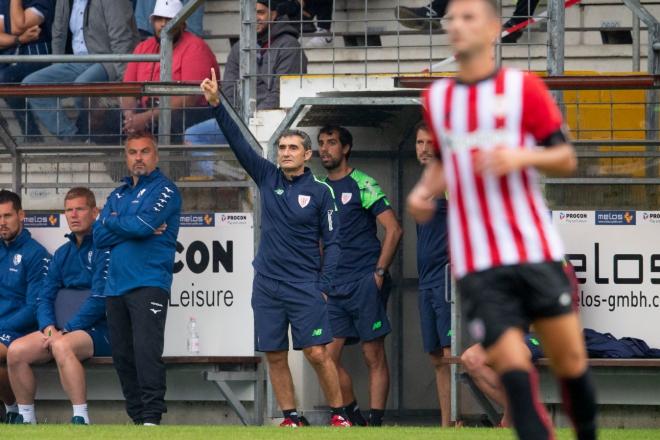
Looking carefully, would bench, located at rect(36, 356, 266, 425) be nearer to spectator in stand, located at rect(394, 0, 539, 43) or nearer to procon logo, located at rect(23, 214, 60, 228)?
procon logo, located at rect(23, 214, 60, 228)

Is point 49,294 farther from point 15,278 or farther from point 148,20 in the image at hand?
point 148,20

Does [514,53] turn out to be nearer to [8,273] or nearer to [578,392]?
[8,273]

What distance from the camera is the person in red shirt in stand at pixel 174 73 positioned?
425 inches

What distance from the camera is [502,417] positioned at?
1008cm

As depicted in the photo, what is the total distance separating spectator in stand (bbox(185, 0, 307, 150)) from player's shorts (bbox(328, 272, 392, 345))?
4.78ft

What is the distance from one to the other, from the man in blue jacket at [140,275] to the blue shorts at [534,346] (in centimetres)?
252

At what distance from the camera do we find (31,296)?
10812mm

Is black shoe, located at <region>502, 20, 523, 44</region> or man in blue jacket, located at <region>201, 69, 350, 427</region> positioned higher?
black shoe, located at <region>502, 20, 523, 44</region>

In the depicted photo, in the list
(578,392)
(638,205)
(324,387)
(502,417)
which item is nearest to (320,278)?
(324,387)

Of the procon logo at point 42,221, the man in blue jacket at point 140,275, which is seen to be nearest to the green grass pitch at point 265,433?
the man in blue jacket at point 140,275

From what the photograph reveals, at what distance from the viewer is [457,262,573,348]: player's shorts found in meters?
5.39

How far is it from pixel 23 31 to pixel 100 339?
3977mm

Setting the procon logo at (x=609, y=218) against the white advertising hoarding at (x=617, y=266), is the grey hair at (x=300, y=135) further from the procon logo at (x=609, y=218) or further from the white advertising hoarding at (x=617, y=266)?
the procon logo at (x=609, y=218)

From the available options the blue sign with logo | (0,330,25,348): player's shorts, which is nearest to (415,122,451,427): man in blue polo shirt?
the blue sign with logo
